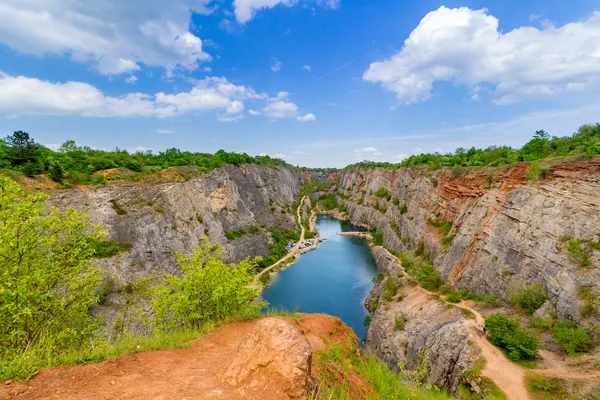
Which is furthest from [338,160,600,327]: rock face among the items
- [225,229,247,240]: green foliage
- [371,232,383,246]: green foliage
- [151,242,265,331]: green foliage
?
[225,229,247,240]: green foliage

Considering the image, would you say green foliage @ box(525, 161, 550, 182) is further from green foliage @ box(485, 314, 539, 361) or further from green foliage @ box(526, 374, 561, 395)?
green foliage @ box(526, 374, 561, 395)

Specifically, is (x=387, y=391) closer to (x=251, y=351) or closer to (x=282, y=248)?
(x=251, y=351)

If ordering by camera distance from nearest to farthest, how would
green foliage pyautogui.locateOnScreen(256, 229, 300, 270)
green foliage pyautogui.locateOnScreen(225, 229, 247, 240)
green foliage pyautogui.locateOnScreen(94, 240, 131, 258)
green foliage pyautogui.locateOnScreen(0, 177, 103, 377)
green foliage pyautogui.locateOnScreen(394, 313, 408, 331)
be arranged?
green foliage pyautogui.locateOnScreen(0, 177, 103, 377)
green foliage pyautogui.locateOnScreen(394, 313, 408, 331)
green foliage pyautogui.locateOnScreen(94, 240, 131, 258)
green foliage pyautogui.locateOnScreen(225, 229, 247, 240)
green foliage pyautogui.locateOnScreen(256, 229, 300, 270)

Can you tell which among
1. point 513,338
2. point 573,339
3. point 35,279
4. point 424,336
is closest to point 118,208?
point 35,279

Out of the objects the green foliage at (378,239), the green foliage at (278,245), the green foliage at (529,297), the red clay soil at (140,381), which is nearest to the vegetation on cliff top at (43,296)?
the red clay soil at (140,381)

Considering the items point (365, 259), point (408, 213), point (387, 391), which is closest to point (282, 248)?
point (365, 259)
